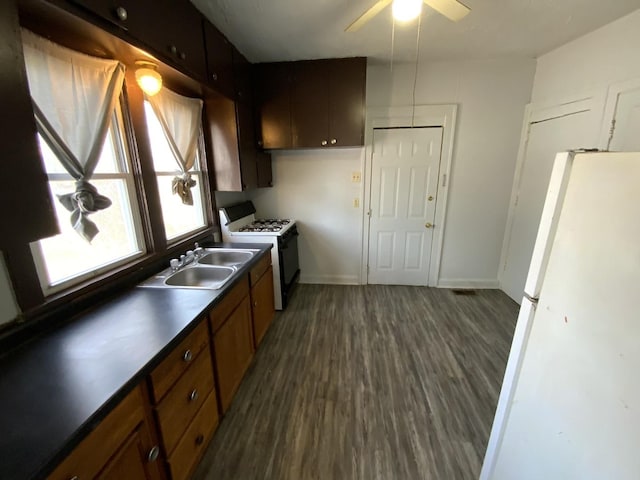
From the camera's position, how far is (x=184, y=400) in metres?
1.26

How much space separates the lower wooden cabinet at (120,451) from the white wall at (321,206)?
2.70 metres

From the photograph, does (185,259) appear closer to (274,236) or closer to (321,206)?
(274,236)

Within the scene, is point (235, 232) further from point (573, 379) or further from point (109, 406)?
point (573, 379)

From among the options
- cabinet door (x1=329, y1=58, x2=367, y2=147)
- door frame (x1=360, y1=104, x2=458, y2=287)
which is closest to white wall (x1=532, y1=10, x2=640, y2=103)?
door frame (x1=360, y1=104, x2=458, y2=287)

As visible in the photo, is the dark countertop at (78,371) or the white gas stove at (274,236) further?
the white gas stove at (274,236)

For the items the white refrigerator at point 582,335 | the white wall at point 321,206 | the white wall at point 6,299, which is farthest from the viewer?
the white wall at point 321,206

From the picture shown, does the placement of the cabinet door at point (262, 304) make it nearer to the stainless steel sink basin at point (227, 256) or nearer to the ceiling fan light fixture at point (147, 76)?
the stainless steel sink basin at point (227, 256)

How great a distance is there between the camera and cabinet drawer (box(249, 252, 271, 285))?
7.09 ft

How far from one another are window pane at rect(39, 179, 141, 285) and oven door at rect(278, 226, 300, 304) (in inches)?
54.6

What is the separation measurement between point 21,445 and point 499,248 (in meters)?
4.08

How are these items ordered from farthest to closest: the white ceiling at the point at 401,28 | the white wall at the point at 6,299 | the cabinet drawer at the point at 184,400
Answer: the white ceiling at the point at 401,28 < the cabinet drawer at the point at 184,400 < the white wall at the point at 6,299

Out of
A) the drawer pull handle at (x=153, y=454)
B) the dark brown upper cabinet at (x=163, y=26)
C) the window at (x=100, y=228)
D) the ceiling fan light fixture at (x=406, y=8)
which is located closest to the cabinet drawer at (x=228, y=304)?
the drawer pull handle at (x=153, y=454)

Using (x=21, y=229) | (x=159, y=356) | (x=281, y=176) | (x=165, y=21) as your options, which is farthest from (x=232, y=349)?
(x=281, y=176)

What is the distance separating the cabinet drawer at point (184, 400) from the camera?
1128 millimetres
